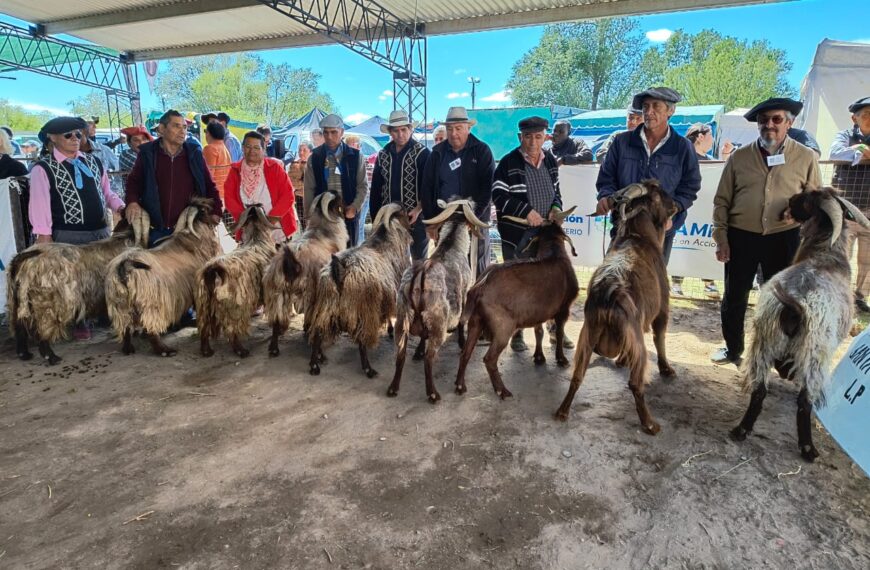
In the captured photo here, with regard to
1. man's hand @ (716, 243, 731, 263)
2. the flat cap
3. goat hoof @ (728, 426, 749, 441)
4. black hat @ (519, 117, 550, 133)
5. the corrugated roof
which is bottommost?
goat hoof @ (728, 426, 749, 441)

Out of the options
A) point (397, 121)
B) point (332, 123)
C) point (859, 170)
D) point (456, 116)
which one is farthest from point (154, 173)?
point (859, 170)

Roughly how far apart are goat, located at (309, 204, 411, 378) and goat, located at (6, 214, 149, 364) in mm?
2388

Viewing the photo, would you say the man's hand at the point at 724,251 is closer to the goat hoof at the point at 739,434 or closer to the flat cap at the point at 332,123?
the goat hoof at the point at 739,434

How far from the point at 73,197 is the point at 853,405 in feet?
21.9

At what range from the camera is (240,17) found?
42.3ft

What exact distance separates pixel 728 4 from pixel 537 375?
9.69m

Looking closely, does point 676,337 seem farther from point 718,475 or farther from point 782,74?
point 782,74

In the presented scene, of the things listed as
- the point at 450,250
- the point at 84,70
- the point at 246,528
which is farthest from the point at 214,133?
the point at 84,70

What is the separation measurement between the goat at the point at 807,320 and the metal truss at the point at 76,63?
64.9 ft

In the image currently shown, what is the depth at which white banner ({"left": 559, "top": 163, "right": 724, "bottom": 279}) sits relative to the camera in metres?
6.82

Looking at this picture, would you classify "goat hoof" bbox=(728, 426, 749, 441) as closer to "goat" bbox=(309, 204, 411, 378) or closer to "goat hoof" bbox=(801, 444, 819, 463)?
"goat hoof" bbox=(801, 444, 819, 463)

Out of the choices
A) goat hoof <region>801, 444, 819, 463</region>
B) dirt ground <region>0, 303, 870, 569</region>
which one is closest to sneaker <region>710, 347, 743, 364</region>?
dirt ground <region>0, 303, 870, 569</region>

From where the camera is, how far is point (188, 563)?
2.40 m

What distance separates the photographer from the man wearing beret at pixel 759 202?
4066 mm
